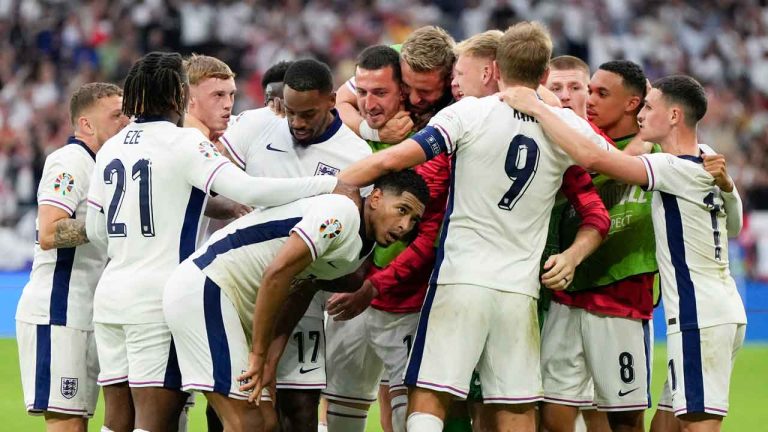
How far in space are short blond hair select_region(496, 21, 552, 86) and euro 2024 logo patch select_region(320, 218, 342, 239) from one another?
1212 mm

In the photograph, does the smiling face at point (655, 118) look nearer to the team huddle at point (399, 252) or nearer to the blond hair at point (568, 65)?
the team huddle at point (399, 252)

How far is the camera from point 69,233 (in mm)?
5852

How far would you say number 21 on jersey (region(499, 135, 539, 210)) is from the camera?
212 inches

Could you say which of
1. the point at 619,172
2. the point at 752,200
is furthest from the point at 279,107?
the point at 752,200

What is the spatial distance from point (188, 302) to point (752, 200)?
1298 cm

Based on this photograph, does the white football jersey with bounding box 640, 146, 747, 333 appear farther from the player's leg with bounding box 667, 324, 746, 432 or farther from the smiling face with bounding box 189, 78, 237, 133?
the smiling face with bounding box 189, 78, 237, 133

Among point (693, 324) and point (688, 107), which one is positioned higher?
point (688, 107)

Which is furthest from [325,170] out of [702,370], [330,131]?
[702,370]

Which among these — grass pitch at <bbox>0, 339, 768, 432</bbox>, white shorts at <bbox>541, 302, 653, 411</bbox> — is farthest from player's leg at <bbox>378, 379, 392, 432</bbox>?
white shorts at <bbox>541, 302, 653, 411</bbox>

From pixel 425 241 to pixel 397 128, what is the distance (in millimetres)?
671

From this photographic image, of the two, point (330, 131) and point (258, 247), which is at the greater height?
point (330, 131)

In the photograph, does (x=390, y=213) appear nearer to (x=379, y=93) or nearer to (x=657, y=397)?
(x=379, y=93)

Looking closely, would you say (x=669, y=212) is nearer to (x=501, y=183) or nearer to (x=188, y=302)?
(x=501, y=183)

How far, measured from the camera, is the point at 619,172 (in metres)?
5.53
